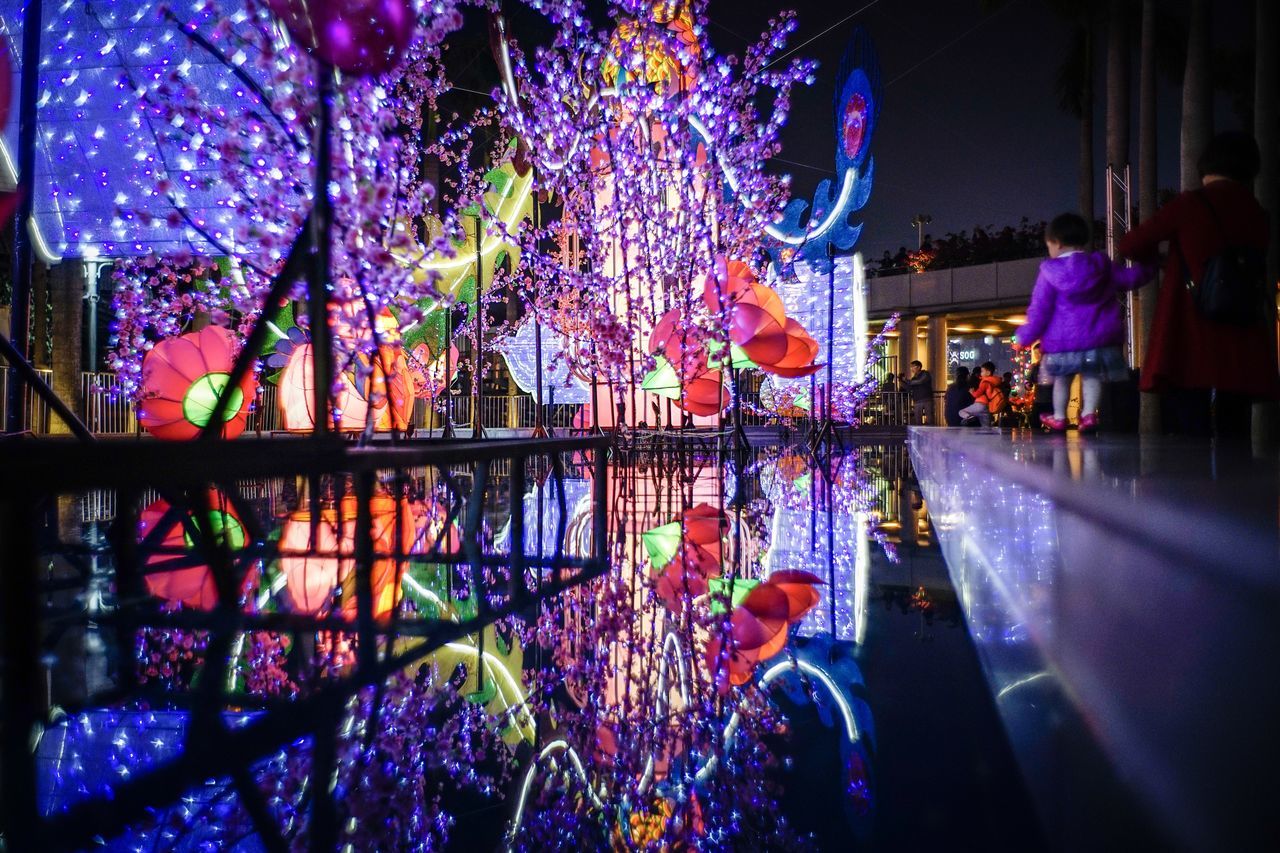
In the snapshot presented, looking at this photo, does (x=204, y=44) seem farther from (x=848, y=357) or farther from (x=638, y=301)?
(x=848, y=357)

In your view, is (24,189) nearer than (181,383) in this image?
Yes

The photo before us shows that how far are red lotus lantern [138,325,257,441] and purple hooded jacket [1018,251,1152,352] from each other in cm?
693

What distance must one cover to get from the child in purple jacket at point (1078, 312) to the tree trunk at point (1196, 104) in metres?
2.71

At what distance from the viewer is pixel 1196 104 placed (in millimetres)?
7191

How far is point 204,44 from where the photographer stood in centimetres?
327

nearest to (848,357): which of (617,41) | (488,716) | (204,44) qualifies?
(617,41)

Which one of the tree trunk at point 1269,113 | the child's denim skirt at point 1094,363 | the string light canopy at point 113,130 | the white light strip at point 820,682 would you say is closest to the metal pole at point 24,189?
the string light canopy at point 113,130

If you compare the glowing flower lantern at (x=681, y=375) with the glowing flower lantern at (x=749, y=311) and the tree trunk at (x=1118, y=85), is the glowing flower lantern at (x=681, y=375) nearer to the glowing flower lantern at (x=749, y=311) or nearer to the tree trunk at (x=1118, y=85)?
the glowing flower lantern at (x=749, y=311)

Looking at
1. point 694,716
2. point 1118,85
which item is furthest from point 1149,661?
point 1118,85

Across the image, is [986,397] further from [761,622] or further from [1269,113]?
[761,622]

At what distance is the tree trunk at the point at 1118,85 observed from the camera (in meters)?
14.3

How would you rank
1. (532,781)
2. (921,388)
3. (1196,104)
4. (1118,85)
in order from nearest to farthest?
(532,781), (1196,104), (1118,85), (921,388)

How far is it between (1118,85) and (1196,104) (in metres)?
9.19

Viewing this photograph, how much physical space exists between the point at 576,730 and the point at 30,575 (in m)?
0.96
